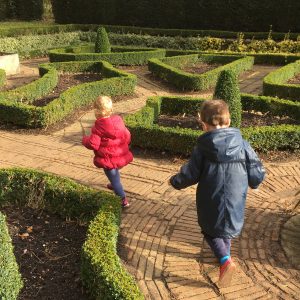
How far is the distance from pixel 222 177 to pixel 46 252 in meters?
2.02

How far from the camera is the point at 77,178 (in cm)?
632

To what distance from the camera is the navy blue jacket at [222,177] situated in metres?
3.40

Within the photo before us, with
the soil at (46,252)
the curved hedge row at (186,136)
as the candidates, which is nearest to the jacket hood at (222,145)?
the soil at (46,252)

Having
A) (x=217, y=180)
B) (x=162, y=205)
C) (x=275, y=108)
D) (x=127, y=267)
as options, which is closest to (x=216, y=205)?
(x=217, y=180)

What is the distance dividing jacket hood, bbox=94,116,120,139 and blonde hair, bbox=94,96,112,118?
0.07m

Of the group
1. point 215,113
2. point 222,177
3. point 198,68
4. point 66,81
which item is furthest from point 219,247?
point 198,68

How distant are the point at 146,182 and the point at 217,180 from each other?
2697mm

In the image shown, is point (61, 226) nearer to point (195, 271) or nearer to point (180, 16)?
point (195, 271)

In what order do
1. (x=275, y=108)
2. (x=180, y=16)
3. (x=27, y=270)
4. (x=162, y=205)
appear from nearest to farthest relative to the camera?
(x=27, y=270) → (x=162, y=205) → (x=275, y=108) → (x=180, y=16)

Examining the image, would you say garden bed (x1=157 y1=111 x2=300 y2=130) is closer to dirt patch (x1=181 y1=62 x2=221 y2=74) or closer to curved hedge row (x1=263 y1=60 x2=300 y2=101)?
curved hedge row (x1=263 y1=60 x2=300 y2=101)

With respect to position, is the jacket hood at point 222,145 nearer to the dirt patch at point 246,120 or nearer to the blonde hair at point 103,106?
the blonde hair at point 103,106

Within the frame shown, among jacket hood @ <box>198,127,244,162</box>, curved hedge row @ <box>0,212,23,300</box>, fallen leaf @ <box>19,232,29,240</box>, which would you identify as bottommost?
fallen leaf @ <box>19,232,29,240</box>

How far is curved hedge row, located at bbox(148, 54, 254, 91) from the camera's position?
1225cm

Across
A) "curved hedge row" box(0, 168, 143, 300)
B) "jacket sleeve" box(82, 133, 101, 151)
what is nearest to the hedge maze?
"curved hedge row" box(0, 168, 143, 300)
